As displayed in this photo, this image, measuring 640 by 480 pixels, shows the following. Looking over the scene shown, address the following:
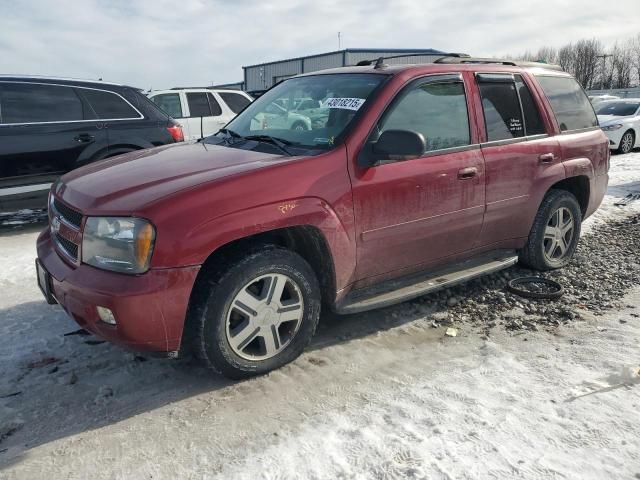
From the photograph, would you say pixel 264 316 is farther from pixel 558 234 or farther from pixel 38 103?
pixel 38 103

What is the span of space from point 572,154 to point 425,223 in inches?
78.6

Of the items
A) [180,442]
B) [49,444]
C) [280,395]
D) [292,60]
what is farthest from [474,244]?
[292,60]

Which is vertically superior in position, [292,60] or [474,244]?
[292,60]

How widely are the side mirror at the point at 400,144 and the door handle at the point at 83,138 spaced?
15.5 feet

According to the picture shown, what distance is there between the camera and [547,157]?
4.41m

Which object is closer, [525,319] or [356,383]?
[356,383]

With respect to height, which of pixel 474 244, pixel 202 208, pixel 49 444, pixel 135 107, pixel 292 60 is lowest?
pixel 49 444

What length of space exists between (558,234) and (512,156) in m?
1.19

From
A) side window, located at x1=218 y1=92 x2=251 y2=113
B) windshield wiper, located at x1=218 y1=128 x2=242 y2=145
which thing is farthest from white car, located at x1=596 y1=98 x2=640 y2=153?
windshield wiper, located at x1=218 y1=128 x2=242 y2=145

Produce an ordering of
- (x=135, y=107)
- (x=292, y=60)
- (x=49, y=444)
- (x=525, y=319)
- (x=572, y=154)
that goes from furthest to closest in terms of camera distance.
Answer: (x=292, y=60)
(x=135, y=107)
(x=572, y=154)
(x=525, y=319)
(x=49, y=444)

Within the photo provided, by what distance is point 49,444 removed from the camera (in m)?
2.54

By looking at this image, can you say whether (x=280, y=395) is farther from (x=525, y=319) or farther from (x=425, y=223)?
(x=525, y=319)

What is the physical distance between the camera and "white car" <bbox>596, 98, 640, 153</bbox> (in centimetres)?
1409

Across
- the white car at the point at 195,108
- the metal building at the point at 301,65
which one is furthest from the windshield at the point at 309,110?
the metal building at the point at 301,65
